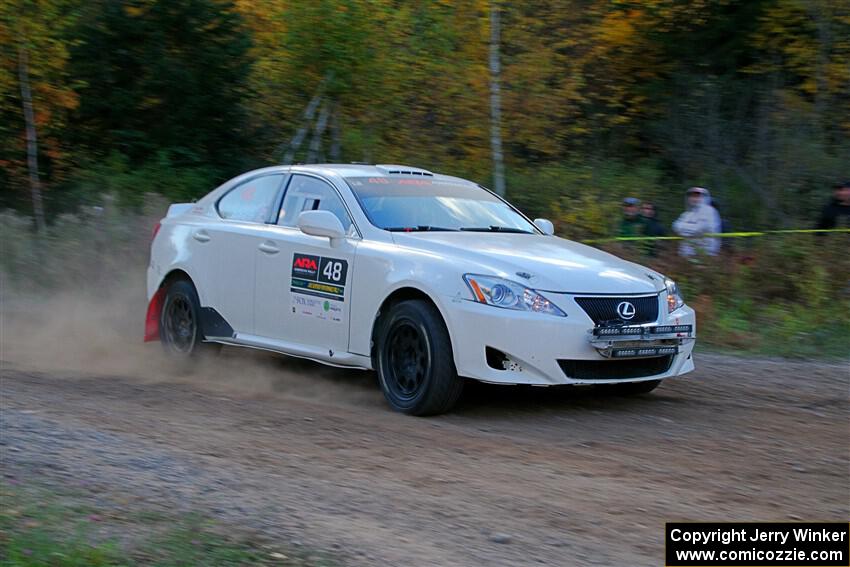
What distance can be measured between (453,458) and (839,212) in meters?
8.37

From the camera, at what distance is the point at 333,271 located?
26.4 feet

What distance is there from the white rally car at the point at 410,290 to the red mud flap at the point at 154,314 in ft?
0.31

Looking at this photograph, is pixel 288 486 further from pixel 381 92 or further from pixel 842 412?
pixel 381 92

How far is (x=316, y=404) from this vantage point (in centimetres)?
800

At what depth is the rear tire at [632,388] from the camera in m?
8.05

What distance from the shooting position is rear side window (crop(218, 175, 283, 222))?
9.00m

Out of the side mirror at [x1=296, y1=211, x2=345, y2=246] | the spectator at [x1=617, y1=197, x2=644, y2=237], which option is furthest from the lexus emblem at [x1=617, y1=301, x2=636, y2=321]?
the spectator at [x1=617, y1=197, x2=644, y2=237]

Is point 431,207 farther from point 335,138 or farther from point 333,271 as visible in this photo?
point 335,138

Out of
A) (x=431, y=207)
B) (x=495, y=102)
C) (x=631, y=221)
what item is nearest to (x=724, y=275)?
(x=631, y=221)

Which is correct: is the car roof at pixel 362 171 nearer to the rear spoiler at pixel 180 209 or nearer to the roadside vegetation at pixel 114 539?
the rear spoiler at pixel 180 209

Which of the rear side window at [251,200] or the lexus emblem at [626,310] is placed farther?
the rear side window at [251,200]

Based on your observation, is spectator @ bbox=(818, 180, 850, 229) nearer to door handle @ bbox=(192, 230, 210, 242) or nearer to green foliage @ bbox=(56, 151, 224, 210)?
door handle @ bbox=(192, 230, 210, 242)

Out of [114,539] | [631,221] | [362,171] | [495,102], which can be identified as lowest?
[114,539]

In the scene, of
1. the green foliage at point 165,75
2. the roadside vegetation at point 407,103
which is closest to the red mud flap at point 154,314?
the roadside vegetation at point 407,103
